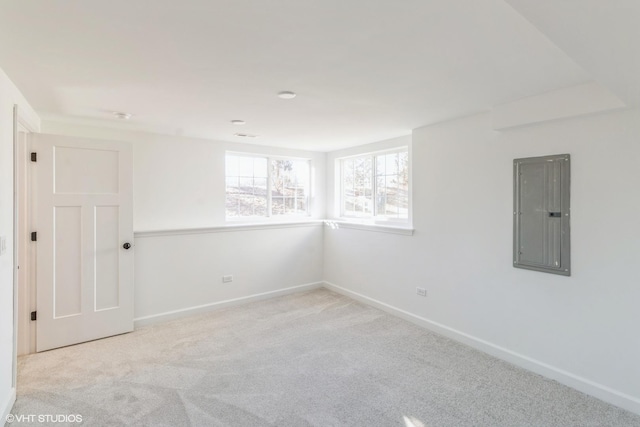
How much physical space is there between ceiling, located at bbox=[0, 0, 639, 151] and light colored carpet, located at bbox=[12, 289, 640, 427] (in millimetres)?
2184

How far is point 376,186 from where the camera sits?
471 centimetres

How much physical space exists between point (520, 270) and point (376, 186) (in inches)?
88.8

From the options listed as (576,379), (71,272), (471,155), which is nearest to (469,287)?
(576,379)

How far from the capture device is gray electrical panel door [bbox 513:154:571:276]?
2.56 meters

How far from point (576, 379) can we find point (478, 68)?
7.95ft

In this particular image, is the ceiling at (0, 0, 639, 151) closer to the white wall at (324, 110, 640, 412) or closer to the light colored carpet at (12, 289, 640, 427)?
the white wall at (324, 110, 640, 412)

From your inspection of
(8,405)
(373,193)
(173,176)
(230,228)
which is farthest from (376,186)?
(8,405)

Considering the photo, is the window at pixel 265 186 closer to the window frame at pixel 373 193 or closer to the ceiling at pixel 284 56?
the window frame at pixel 373 193

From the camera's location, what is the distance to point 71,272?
Answer: 3.27 metres

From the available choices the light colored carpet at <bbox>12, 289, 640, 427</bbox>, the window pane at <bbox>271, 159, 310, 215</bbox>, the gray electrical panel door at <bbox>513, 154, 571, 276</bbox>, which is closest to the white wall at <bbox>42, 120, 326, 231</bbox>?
the window pane at <bbox>271, 159, 310, 215</bbox>

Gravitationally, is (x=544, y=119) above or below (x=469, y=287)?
above

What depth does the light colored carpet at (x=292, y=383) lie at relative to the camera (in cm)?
218

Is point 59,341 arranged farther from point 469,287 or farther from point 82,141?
point 469,287

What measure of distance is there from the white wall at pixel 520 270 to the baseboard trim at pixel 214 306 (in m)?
1.39
